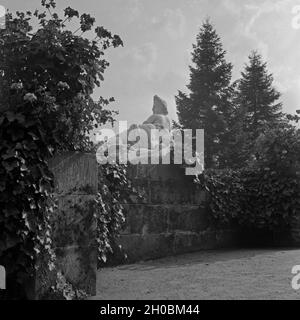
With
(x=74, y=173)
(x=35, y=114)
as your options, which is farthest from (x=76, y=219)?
Result: (x=35, y=114)

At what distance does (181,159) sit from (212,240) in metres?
1.48

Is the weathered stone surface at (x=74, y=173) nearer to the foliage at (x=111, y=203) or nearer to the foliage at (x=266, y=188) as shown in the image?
the foliage at (x=111, y=203)

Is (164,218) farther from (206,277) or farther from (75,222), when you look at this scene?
(75,222)

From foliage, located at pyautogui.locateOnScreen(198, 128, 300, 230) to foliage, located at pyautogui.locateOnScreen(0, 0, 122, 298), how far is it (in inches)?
142

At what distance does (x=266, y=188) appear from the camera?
23.9ft

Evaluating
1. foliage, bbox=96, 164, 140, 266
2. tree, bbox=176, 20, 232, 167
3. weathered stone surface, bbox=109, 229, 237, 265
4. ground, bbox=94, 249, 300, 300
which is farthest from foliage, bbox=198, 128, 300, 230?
tree, bbox=176, 20, 232, 167

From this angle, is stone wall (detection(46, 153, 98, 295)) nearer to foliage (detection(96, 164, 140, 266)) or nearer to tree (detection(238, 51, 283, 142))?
foliage (detection(96, 164, 140, 266))

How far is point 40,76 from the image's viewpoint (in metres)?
3.43

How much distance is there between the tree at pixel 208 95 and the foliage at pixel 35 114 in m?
20.4

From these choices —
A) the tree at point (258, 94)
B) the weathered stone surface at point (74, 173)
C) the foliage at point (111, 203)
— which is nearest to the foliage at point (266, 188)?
the foliage at point (111, 203)

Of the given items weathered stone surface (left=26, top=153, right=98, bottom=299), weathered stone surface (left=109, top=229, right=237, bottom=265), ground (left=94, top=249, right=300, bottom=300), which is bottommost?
ground (left=94, top=249, right=300, bottom=300)

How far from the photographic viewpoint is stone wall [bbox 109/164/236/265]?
5.61m
